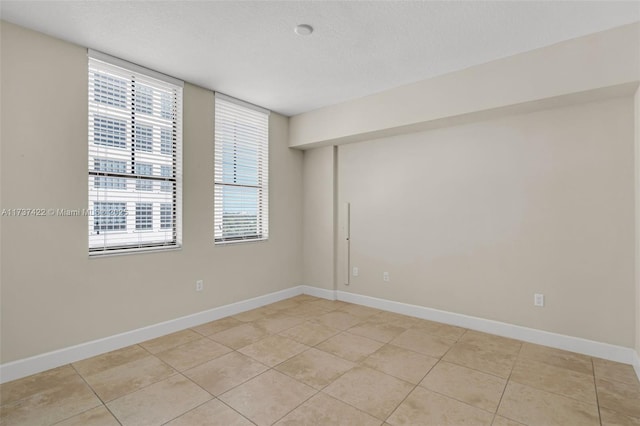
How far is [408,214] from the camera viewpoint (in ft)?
13.3

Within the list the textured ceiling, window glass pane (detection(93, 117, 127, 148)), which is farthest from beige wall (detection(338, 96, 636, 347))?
window glass pane (detection(93, 117, 127, 148))

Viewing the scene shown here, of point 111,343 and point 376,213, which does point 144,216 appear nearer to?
point 111,343

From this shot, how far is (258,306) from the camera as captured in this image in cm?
434

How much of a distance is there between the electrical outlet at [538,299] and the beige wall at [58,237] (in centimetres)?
360

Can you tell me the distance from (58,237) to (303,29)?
8.73 feet

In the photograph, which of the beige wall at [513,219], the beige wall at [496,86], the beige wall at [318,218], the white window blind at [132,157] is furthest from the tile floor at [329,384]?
the beige wall at [496,86]

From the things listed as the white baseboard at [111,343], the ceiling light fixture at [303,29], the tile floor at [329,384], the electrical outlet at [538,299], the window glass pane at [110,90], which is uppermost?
the ceiling light fixture at [303,29]

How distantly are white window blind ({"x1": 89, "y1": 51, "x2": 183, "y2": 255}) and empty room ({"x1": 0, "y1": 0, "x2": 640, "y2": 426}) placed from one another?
20 millimetres

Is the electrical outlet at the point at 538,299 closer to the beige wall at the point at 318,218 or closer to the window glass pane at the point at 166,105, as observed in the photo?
the beige wall at the point at 318,218

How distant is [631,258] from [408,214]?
2.06 metres

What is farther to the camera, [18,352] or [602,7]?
[18,352]

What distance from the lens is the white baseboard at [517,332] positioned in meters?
2.76

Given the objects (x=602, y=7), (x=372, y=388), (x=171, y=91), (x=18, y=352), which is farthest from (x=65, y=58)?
(x=602, y=7)

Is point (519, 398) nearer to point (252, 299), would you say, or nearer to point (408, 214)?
point (408, 214)
